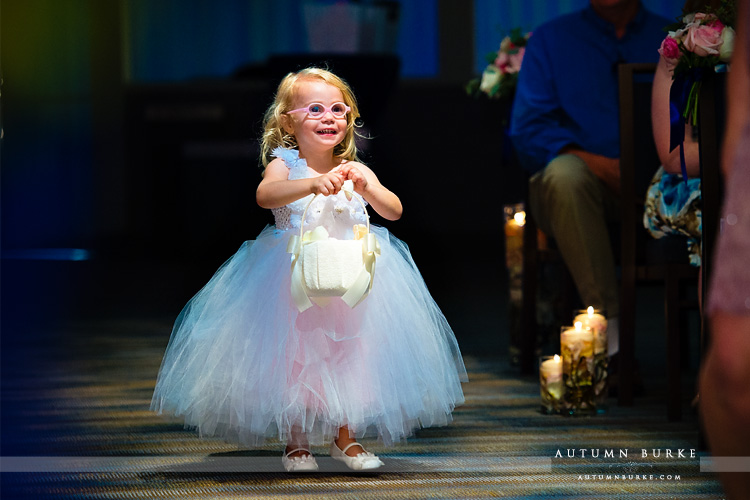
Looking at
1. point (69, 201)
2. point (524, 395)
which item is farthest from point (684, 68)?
point (69, 201)

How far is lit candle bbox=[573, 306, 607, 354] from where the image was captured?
97.6 inches

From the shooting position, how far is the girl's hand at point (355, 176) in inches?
70.8

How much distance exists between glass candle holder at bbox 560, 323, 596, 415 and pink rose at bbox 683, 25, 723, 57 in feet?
2.40

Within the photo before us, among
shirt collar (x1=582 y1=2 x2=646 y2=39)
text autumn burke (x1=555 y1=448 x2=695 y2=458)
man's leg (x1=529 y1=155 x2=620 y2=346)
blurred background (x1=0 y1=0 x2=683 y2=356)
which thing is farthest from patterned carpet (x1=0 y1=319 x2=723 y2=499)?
blurred background (x1=0 y1=0 x2=683 y2=356)

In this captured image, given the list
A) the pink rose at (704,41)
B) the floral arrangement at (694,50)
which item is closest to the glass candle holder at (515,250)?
the floral arrangement at (694,50)

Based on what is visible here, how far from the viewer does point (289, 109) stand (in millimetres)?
1994

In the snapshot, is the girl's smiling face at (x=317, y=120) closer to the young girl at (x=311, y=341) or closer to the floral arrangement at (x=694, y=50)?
the young girl at (x=311, y=341)

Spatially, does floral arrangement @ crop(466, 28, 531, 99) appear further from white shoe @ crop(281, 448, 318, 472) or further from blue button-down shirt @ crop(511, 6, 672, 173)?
white shoe @ crop(281, 448, 318, 472)

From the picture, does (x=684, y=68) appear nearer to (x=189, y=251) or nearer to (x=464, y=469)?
(x=464, y=469)

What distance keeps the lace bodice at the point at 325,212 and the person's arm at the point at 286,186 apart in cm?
3

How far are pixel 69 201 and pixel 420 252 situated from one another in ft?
9.30

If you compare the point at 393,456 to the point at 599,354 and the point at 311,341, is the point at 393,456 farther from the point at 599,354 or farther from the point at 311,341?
the point at 599,354

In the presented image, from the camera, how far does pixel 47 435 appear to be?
2.28 m

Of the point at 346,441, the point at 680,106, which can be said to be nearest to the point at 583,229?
the point at 680,106
